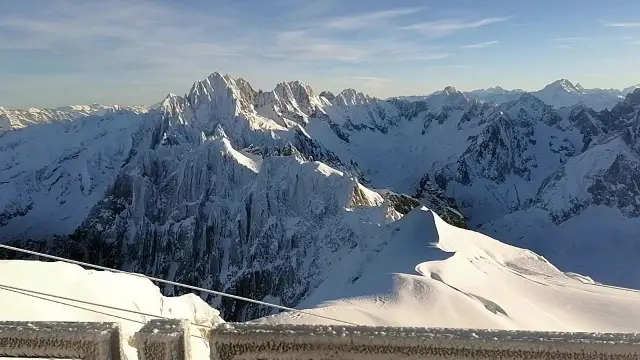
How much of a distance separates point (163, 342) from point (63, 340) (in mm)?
767

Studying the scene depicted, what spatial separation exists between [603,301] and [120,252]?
365 ft

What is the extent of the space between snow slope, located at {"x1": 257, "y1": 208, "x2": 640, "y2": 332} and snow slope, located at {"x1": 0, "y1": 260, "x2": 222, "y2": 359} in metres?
3.37

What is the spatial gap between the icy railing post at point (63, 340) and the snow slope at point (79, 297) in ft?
8.31

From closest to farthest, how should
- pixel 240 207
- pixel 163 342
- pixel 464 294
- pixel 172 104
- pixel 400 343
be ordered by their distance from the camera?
pixel 163 342 < pixel 400 343 < pixel 464 294 < pixel 240 207 < pixel 172 104

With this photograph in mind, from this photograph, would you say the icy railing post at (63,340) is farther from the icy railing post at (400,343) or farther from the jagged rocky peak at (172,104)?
the jagged rocky peak at (172,104)

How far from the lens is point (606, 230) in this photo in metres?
132

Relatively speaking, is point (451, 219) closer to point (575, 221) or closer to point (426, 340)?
point (575, 221)

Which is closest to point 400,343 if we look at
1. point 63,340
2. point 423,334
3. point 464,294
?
point 423,334

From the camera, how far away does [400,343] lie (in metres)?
3.33

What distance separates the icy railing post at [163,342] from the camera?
3149mm

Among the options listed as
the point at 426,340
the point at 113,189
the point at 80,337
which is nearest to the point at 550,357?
the point at 426,340

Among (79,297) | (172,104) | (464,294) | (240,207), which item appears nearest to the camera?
(79,297)

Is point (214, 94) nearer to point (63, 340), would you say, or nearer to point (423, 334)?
point (63, 340)

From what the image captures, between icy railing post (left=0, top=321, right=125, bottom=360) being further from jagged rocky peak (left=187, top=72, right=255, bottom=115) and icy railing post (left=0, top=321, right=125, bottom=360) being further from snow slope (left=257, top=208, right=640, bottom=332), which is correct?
jagged rocky peak (left=187, top=72, right=255, bottom=115)
